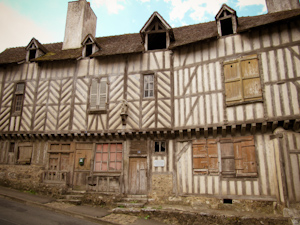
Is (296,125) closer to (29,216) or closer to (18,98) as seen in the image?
(29,216)

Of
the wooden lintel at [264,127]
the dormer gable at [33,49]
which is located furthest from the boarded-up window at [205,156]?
the dormer gable at [33,49]

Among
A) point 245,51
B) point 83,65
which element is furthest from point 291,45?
point 83,65

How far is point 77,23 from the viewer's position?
14.1m

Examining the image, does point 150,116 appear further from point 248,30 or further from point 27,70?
point 27,70

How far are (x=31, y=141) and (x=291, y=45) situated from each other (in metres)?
13.1

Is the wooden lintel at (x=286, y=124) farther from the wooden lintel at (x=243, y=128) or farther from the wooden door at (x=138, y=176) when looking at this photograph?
the wooden door at (x=138, y=176)

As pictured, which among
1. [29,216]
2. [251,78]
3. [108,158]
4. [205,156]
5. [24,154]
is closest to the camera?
[29,216]

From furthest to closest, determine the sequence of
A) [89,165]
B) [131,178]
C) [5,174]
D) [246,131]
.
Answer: [5,174] < [89,165] < [131,178] < [246,131]

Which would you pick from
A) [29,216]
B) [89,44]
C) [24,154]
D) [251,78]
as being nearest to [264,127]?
[251,78]

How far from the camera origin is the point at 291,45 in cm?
849

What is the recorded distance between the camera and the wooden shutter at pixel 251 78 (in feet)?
28.5

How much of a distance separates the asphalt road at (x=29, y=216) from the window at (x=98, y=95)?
5078 mm

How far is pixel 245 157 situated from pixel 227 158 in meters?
0.68

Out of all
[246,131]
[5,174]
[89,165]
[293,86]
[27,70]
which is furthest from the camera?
[27,70]
